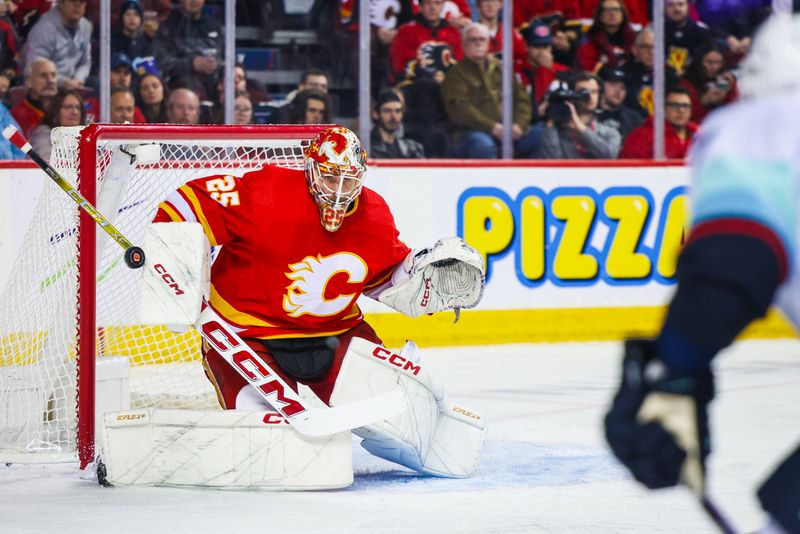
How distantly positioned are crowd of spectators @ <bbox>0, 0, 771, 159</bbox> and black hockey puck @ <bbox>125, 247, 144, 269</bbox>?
250cm

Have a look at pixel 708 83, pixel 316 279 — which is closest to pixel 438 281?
pixel 316 279

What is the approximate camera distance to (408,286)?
3777mm

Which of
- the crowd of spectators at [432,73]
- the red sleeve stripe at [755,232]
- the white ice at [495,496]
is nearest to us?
the red sleeve stripe at [755,232]

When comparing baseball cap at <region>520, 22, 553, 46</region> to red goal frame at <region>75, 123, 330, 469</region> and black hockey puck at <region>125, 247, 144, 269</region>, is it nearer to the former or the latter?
red goal frame at <region>75, 123, 330, 469</region>

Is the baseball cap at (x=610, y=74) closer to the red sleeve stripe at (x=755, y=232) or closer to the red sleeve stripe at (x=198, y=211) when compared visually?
the red sleeve stripe at (x=198, y=211)

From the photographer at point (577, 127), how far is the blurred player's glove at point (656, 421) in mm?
5618

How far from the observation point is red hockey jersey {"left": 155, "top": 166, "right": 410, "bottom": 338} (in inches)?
143

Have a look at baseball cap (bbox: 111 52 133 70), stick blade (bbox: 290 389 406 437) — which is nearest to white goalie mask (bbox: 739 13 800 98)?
stick blade (bbox: 290 389 406 437)

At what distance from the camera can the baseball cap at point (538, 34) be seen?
6965 millimetres

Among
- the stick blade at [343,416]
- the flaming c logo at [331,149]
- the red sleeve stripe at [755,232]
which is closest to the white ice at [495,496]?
the stick blade at [343,416]

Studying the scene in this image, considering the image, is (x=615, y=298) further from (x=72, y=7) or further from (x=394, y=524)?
(x=394, y=524)

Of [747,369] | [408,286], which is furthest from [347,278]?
[747,369]

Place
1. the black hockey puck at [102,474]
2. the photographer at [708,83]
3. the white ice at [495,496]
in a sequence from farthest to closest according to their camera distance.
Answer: the photographer at [708,83] < the black hockey puck at [102,474] < the white ice at [495,496]

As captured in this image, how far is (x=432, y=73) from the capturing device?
6.73 metres
